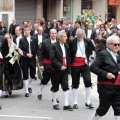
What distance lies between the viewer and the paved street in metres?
8.65

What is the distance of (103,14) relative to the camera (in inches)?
1451

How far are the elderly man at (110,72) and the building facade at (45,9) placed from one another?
20.2 meters

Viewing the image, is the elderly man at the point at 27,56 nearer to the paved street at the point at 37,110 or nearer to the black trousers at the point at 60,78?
the paved street at the point at 37,110

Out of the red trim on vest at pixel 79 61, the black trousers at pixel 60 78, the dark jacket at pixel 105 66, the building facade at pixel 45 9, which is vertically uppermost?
the building facade at pixel 45 9

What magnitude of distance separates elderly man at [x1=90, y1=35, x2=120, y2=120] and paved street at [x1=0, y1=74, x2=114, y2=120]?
1641mm

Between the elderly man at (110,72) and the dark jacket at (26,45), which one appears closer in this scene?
the elderly man at (110,72)

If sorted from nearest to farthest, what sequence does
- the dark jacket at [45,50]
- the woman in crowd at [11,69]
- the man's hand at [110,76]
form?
the man's hand at [110,76] → the dark jacket at [45,50] → the woman in crowd at [11,69]

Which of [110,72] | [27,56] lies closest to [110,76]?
[110,72]

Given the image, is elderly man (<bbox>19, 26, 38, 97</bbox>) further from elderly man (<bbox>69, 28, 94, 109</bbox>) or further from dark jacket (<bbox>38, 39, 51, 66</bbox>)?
elderly man (<bbox>69, 28, 94, 109</bbox>)

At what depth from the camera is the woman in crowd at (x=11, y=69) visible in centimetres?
1062

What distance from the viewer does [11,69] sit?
35.5ft

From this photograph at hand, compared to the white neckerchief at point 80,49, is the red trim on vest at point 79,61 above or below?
below

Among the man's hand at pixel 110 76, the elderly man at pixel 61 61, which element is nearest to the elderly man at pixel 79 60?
the elderly man at pixel 61 61

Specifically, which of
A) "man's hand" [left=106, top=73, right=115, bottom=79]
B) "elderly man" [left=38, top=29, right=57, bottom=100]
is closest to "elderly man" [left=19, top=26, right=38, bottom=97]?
"elderly man" [left=38, top=29, right=57, bottom=100]
